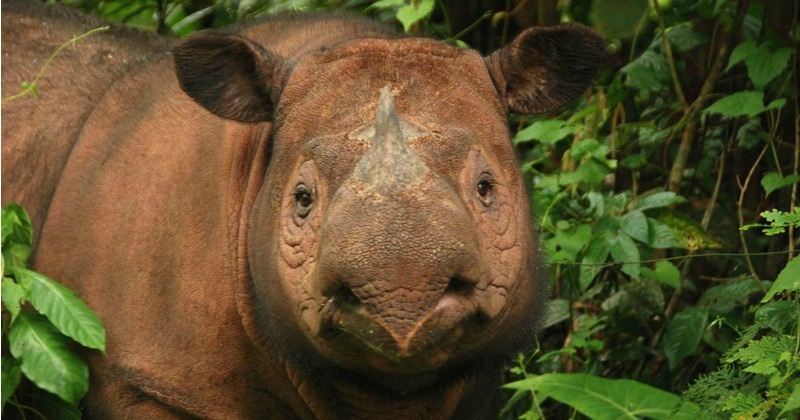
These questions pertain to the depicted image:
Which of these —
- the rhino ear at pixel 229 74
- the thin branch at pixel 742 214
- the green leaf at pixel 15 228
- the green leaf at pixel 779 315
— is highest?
the rhino ear at pixel 229 74

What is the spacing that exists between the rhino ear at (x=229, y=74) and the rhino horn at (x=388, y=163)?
0.85 meters

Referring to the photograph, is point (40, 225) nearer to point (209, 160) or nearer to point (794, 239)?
point (209, 160)

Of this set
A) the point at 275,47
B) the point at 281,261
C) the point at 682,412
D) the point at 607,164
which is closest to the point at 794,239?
the point at 607,164

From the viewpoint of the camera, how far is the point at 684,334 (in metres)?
5.82

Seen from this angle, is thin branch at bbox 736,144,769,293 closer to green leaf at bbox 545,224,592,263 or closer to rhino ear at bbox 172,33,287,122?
green leaf at bbox 545,224,592,263

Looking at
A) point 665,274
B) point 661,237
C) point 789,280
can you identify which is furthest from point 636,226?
point 789,280

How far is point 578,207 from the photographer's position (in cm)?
593

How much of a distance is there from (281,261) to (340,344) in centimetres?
32

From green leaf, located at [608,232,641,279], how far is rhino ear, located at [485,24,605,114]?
→ 3.70ft

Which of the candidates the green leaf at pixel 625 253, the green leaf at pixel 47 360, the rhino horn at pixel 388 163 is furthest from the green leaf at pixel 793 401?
the green leaf at pixel 47 360

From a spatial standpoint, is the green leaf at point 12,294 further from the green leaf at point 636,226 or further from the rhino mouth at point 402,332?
the green leaf at point 636,226

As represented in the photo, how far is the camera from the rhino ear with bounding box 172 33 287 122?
4.35 metres

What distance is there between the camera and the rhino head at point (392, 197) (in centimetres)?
350

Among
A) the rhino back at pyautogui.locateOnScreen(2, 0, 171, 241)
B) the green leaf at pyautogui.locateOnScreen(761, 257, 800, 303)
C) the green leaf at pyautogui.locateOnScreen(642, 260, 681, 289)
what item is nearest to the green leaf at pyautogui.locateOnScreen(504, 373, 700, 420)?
the green leaf at pyautogui.locateOnScreen(642, 260, 681, 289)
